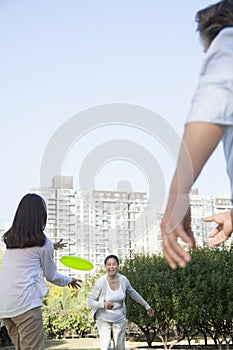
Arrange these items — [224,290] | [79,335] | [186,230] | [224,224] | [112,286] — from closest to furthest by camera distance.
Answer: [186,230] → [224,224] → [112,286] → [224,290] → [79,335]

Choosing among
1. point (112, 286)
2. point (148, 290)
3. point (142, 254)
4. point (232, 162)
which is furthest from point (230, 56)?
point (142, 254)

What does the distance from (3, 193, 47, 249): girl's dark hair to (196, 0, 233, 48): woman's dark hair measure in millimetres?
2957

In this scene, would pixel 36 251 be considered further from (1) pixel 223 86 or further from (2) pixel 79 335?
(2) pixel 79 335

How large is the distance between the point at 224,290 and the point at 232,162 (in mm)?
13194

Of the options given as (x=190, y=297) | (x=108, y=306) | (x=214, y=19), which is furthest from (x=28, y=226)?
(x=190, y=297)

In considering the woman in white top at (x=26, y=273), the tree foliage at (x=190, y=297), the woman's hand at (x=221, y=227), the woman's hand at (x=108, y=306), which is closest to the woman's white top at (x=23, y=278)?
the woman in white top at (x=26, y=273)

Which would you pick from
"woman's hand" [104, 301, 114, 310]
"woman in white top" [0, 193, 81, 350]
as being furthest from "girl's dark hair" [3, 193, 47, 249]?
"woman's hand" [104, 301, 114, 310]

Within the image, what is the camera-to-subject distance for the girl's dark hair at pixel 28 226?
4168mm

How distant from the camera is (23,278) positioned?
4.11 m

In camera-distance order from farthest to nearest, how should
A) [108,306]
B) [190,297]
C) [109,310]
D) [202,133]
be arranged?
[190,297], [109,310], [108,306], [202,133]

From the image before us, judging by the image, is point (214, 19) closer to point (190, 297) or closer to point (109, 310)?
point (109, 310)

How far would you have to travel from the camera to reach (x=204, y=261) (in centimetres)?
1443

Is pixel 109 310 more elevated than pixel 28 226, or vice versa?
pixel 28 226

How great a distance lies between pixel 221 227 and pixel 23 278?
2.72 metres
